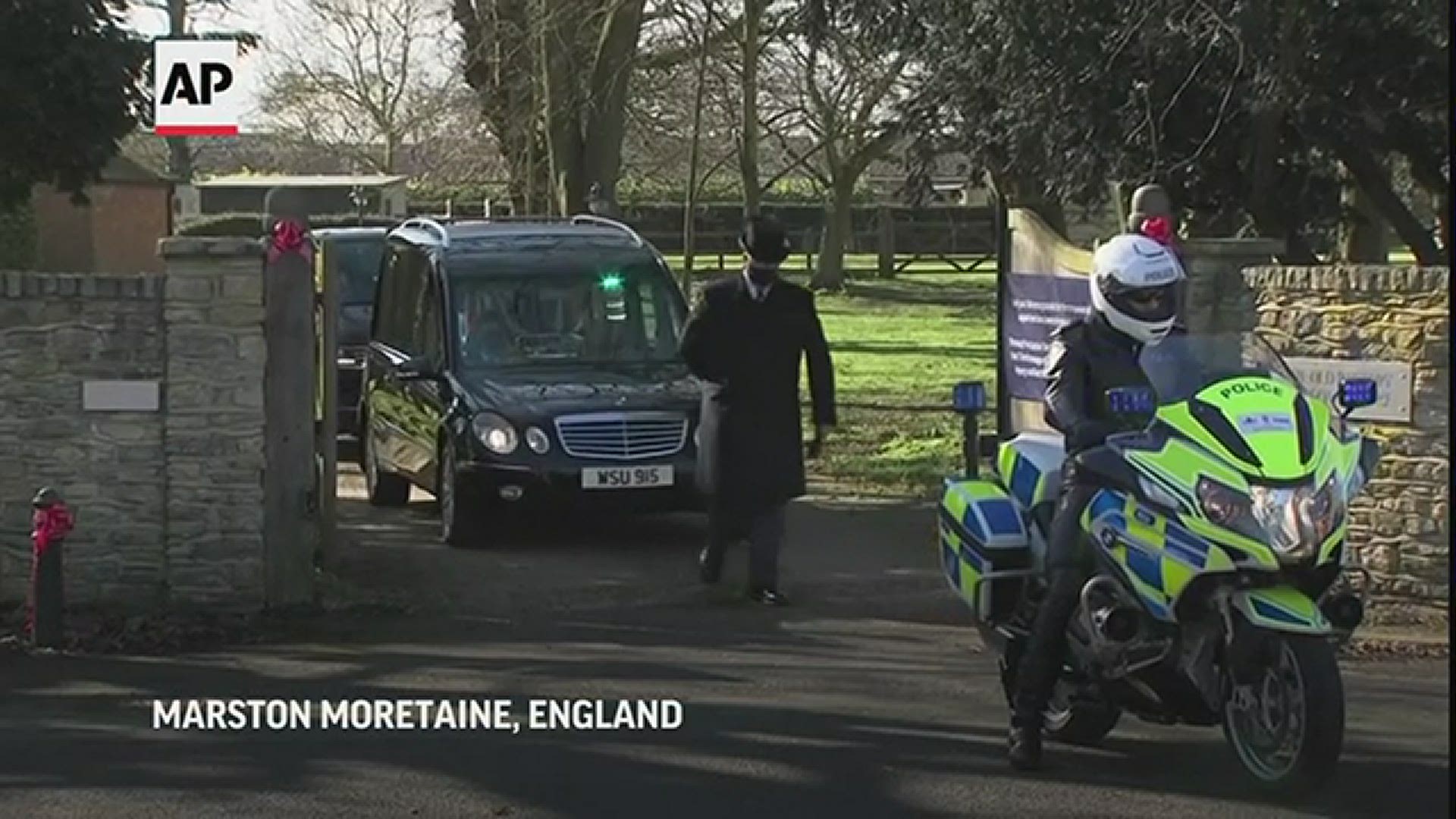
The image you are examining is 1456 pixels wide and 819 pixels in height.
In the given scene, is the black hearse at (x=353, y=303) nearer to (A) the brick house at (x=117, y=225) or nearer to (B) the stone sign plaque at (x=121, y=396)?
(B) the stone sign plaque at (x=121, y=396)

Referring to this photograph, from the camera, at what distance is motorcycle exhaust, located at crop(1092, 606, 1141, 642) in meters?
7.18

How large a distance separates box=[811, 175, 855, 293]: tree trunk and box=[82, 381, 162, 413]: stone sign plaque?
33.7 m

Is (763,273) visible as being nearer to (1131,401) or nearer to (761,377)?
(761,377)

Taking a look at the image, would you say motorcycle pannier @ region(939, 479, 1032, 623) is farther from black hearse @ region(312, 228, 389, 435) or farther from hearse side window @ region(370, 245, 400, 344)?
black hearse @ region(312, 228, 389, 435)

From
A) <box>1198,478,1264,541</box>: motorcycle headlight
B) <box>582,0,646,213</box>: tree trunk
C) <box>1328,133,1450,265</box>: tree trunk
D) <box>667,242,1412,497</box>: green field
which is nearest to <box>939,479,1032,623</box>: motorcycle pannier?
<box>1198,478,1264,541</box>: motorcycle headlight

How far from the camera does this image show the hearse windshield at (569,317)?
46.1 feet

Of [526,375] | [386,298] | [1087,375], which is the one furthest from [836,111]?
[1087,375]

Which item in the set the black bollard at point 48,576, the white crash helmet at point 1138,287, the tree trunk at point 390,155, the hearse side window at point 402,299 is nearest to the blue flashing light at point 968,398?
the white crash helmet at point 1138,287

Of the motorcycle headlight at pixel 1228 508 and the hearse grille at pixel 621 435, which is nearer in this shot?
the motorcycle headlight at pixel 1228 508

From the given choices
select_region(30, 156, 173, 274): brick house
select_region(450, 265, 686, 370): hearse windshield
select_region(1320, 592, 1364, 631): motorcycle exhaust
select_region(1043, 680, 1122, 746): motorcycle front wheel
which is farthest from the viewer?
select_region(30, 156, 173, 274): brick house

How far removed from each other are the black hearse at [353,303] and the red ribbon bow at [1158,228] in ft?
20.4

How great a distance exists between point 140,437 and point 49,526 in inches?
41.9

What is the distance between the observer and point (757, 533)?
11.3 metres

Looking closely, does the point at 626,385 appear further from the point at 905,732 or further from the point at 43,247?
the point at 43,247
